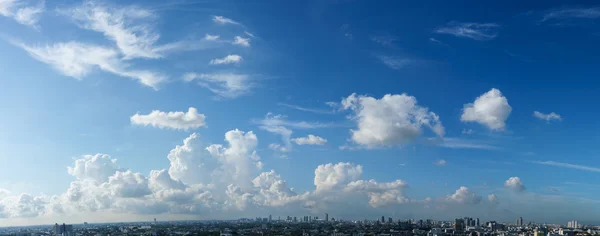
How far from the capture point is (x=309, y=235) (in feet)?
436

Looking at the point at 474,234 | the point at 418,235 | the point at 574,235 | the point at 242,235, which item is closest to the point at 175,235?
the point at 242,235

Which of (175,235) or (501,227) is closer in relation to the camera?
(175,235)

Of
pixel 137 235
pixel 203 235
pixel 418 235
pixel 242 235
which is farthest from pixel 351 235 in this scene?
pixel 137 235

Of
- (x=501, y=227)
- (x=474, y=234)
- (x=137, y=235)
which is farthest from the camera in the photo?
(x=501, y=227)

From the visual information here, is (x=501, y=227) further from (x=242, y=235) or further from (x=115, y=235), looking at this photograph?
(x=115, y=235)

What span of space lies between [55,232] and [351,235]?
78.1 metres

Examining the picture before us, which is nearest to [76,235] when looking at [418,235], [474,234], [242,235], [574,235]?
[242,235]

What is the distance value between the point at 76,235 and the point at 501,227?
14182 centimetres

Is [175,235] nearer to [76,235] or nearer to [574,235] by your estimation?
[76,235]

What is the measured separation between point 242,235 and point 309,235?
58.0 feet

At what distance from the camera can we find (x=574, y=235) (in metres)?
128

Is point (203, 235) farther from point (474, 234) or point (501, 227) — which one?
point (501, 227)

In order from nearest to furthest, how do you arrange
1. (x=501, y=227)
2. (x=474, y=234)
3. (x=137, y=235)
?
(x=474, y=234), (x=137, y=235), (x=501, y=227)

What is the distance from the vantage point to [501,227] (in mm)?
183000
